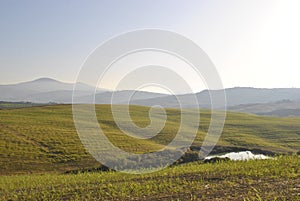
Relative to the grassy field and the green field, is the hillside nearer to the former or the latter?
the green field

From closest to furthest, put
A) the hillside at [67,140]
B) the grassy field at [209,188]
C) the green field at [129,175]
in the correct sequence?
1. the grassy field at [209,188]
2. the green field at [129,175]
3. the hillside at [67,140]

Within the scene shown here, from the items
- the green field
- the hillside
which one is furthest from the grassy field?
the hillside

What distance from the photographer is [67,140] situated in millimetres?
74438

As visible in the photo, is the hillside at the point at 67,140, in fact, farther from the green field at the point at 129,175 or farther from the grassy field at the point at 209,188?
the grassy field at the point at 209,188

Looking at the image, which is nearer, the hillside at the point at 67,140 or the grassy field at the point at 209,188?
the grassy field at the point at 209,188

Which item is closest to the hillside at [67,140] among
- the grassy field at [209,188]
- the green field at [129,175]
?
the green field at [129,175]

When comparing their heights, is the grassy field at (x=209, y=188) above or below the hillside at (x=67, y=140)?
above

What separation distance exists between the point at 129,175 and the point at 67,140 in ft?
176

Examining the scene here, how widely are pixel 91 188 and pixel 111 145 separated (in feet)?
179

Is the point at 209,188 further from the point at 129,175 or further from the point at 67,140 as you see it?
the point at 67,140

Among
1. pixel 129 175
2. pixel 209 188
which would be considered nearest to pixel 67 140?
pixel 129 175

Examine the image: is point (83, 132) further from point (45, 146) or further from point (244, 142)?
point (244, 142)

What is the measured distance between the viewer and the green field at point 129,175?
15219 mm

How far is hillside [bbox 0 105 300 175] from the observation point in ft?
192
